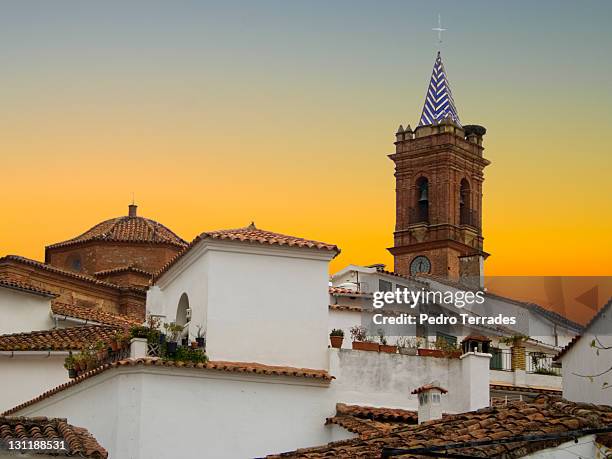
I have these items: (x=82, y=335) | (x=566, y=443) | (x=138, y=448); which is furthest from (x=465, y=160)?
(x=566, y=443)

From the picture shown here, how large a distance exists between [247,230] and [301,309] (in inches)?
79.3

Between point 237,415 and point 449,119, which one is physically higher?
point 449,119

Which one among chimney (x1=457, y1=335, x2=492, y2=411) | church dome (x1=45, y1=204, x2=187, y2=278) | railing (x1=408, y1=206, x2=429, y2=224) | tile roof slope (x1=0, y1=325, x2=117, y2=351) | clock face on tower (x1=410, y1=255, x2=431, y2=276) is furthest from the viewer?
railing (x1=408, y1=206, x2=429, y2=224)

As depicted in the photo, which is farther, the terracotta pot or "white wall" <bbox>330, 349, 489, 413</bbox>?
the terracotta pot

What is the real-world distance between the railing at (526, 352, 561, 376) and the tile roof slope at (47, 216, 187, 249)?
13832mm

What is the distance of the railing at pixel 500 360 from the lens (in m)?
39.9

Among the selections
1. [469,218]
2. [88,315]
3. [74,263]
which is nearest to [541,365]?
[88,315]

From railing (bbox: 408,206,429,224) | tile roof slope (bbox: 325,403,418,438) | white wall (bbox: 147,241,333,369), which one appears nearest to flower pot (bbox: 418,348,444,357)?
tile roof slope (bbox: 325,403,418,438)

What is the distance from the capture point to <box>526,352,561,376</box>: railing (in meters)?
39.7

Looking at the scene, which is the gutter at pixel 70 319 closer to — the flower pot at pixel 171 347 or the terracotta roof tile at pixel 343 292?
the terracotta roof tile at pixel 343 292

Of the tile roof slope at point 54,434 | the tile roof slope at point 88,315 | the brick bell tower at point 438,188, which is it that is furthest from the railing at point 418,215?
the tile roof slope at point 54,434

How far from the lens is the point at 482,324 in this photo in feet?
160

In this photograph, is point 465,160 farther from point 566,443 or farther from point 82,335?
point 566,443

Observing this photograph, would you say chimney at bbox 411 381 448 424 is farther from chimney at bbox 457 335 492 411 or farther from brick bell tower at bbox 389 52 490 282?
brick bell tower at bbox 389 52 490 282
